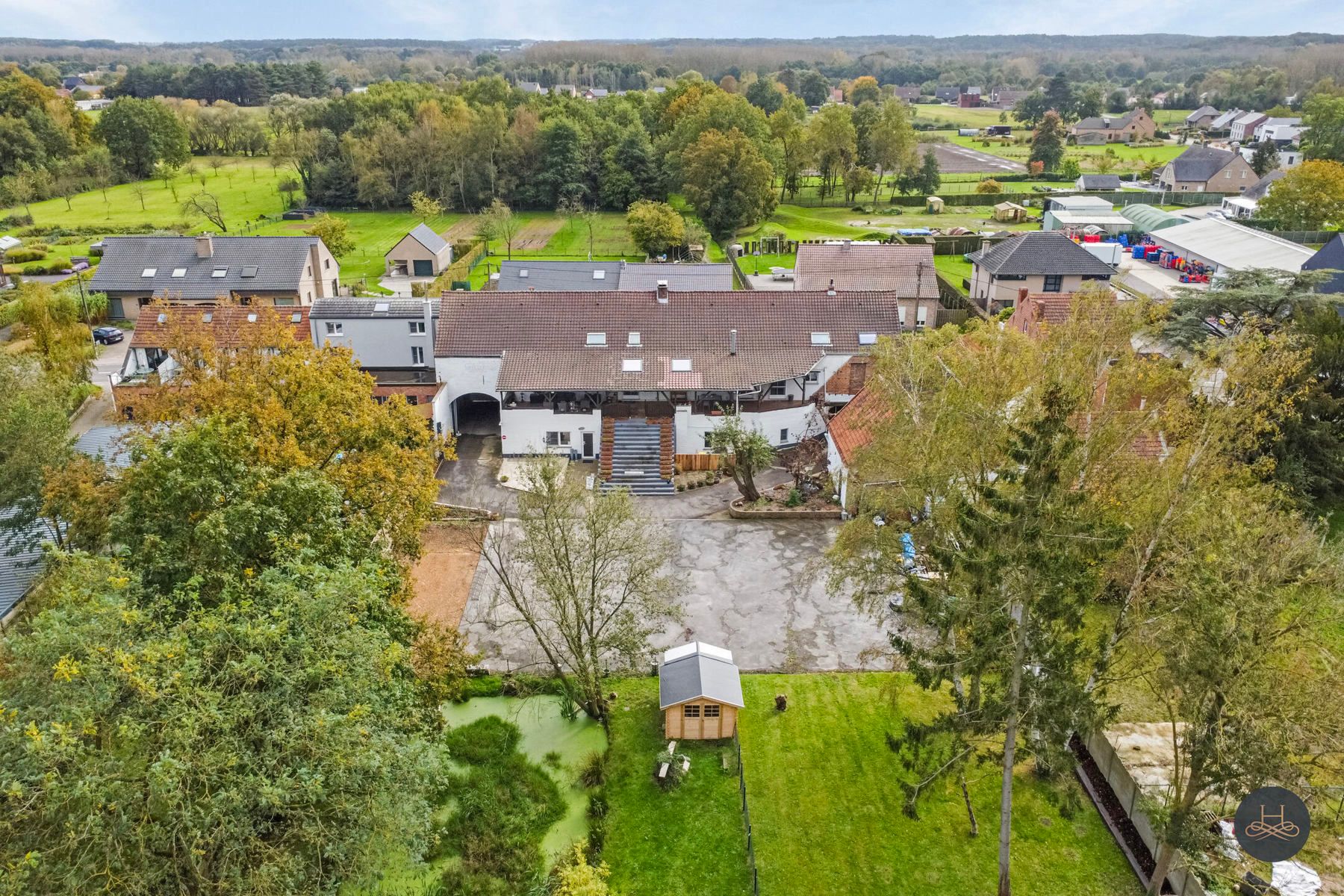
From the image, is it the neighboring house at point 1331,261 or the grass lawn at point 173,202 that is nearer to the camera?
the neighboring house at point 1331,261

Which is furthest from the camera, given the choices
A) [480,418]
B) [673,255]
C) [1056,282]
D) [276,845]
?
[673,255]

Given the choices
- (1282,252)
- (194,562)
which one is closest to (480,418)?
(194,562)

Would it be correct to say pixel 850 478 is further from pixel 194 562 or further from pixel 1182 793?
pixel 194 562

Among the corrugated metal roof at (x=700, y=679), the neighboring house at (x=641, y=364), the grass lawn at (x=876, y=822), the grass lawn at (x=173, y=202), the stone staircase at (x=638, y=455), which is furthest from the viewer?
the grass lawn at (x=173, y=202)

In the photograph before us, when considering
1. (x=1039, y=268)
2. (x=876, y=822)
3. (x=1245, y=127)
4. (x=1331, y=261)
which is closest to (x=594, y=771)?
(x=876, y=822)

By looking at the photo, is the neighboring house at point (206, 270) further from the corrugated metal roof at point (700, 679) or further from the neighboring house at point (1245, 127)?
the neighboring house at point (1245, 127)

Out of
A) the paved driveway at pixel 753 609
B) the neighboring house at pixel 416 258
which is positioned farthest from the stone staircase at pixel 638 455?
the neighboring house at pixel 416 258
